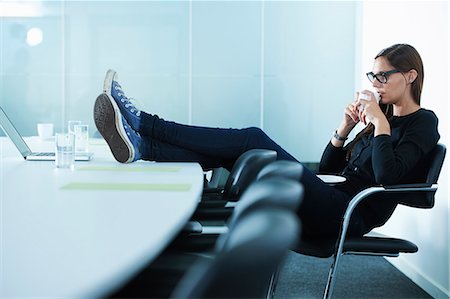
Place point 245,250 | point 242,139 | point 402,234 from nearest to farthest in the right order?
1. point 245,250
2. point 242,139
3. point 402,234

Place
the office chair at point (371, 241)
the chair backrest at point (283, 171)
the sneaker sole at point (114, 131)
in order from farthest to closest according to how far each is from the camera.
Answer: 1. the office chair at point (371, 241)
2. the sneaker sole at point (114, 131)
3. the chair backrest at point (283, 171)

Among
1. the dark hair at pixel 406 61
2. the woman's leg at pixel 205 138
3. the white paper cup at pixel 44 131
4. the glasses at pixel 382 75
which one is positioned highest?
the dark hair at pixel 406 61

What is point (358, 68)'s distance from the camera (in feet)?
16.5

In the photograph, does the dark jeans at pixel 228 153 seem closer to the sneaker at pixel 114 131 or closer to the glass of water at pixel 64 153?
the sneaker at pixel 114 131

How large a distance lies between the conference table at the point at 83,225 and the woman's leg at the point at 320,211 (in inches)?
24.6

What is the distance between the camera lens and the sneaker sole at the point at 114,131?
7.16ft

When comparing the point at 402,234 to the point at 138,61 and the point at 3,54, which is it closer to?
the point at 138,61

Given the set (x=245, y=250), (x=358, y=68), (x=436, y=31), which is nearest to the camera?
(x=245, y=250)

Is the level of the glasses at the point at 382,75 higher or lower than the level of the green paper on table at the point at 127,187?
higher

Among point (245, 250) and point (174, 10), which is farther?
point (174, 10)

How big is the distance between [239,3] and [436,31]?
2075 mm

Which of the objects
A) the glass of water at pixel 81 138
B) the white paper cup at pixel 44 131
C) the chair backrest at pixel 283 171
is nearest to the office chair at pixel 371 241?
the chair backrest at pixel 283 171

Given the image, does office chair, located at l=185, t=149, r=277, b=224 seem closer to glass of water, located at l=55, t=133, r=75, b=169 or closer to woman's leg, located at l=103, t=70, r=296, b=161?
woman's leg, located at l=103, t=70, r=296, b=161

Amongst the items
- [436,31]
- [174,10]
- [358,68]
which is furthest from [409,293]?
[174,10]
